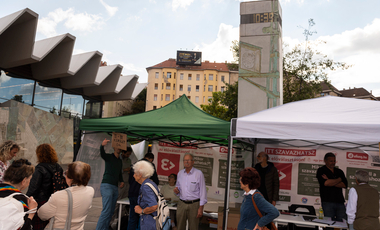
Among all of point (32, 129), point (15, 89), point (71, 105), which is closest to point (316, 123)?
point (32, 129)

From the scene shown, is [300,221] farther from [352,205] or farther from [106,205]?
[106,205]

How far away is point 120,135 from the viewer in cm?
508

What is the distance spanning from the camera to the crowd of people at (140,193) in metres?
2.57

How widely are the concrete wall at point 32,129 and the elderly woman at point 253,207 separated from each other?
9.59m

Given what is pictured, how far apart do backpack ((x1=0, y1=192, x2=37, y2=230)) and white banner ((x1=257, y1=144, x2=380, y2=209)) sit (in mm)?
5834

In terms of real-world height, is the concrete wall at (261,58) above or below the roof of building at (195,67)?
below

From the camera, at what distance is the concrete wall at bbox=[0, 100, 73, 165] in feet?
35.2

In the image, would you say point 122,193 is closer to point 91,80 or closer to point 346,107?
point 346,107

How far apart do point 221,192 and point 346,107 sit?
4.03 m

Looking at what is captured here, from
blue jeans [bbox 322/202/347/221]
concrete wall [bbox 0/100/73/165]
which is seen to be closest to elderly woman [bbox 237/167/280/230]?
blue jeans [bbox 322/202/347/221]

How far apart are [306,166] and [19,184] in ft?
20.7

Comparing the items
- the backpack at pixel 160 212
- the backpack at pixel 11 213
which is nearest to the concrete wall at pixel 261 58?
the backpack at pixel 160 212

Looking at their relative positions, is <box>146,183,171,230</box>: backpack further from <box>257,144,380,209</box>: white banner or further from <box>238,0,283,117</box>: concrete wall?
<box>238,0,283,117</box>: concrete wall

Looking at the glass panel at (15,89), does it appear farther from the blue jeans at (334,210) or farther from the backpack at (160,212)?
Answer: the blue jeans at (334,210)
